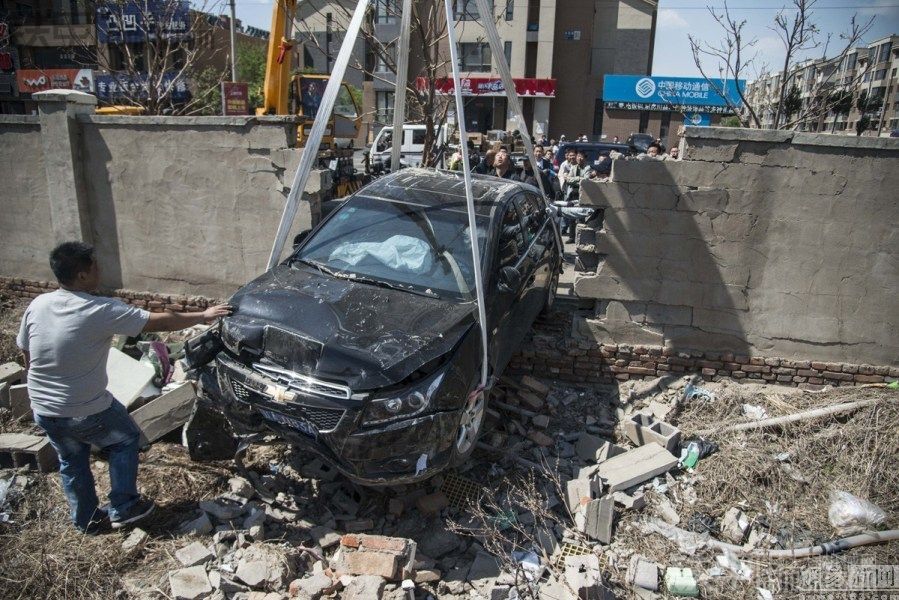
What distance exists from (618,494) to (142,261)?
234 inches

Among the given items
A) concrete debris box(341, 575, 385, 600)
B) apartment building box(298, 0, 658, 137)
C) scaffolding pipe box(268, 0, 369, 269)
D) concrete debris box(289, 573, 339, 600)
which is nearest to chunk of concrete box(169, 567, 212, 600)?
concrete debris box(289, 573, 339, 600)

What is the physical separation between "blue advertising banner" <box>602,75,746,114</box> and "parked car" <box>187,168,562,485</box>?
3248 cm

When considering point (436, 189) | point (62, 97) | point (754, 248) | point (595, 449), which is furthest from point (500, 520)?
point (62, 97)

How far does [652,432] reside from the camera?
510 cm

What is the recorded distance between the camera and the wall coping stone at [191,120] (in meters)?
6.36

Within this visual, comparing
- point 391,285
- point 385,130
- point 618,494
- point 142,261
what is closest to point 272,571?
point 391,285

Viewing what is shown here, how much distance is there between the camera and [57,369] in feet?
11.6

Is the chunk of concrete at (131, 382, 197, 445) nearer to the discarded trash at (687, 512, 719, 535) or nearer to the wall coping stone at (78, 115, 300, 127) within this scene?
the wall coping stone at (78, 115, 300, 127)

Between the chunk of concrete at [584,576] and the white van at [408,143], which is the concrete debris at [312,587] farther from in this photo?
the white van at [408,143]

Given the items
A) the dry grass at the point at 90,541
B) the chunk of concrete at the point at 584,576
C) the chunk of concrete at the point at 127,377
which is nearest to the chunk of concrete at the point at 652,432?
the chunk of concrete at the point at 584,576

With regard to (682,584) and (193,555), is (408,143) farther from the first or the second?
(682,584)

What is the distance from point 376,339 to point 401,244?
123 centimetres

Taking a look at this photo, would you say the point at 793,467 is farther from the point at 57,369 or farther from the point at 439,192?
the point at 57,369

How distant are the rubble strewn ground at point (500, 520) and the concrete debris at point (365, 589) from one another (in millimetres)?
12
